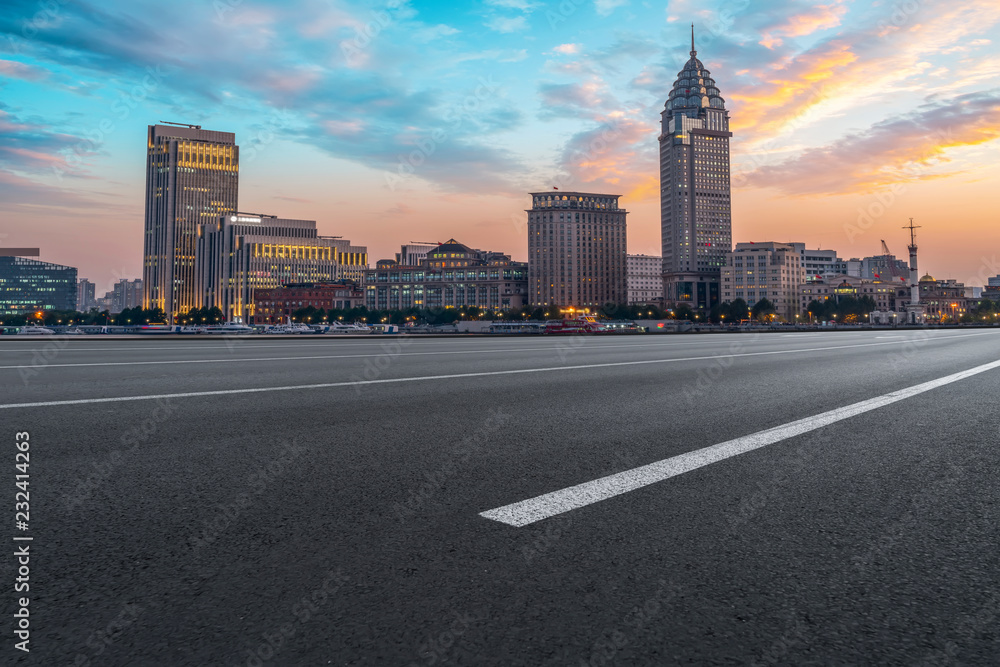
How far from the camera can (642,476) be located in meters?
3.58

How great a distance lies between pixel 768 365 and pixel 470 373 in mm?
6960

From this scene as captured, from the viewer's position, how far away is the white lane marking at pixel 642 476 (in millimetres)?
2889

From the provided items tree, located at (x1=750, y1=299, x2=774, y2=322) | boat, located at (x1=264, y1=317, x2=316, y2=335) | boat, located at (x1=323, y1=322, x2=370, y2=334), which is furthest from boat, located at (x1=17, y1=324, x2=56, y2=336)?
tree, located at (x1=750, y1=299, x2=774, y2=322)

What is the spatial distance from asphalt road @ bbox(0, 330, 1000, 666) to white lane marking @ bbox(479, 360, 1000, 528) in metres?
0.04

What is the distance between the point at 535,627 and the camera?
1836 millimetres

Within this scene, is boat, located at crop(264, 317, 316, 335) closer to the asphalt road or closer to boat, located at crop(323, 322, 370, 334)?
boat, located at crop(323, 322, 370, 334)

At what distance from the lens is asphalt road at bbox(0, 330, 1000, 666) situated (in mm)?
1762

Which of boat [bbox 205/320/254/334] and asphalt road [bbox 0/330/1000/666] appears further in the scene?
boat [bbox 205/320/254/334]

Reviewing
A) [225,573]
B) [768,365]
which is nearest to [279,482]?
[225,573]

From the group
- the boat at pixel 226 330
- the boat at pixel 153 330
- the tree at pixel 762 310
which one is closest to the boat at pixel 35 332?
the boat at pixel 153 330

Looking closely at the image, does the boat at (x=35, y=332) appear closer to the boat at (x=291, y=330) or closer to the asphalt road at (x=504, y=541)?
the boat at (x=291, y=330)

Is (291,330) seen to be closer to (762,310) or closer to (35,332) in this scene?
(35,332)

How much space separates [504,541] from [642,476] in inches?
54.7

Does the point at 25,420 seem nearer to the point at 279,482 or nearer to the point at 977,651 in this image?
the point at 279,482
